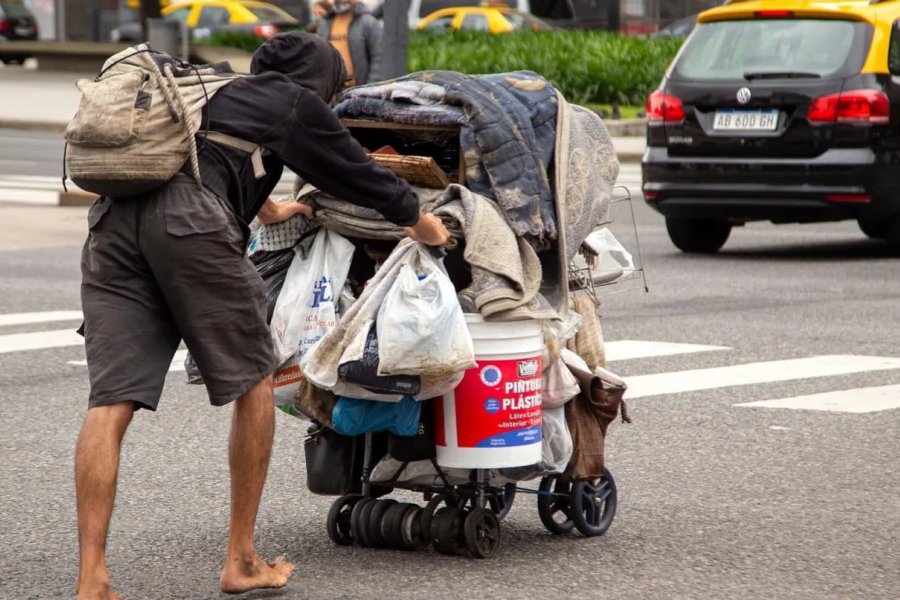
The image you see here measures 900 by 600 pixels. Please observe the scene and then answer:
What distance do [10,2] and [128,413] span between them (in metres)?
47.2

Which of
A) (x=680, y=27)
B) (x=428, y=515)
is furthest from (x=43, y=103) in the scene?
(x=428, y=515)

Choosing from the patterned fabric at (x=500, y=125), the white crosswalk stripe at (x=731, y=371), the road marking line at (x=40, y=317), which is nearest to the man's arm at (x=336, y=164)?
the patterned fabric at (x=500, y=125)

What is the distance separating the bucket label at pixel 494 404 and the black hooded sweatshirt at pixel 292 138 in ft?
1.75

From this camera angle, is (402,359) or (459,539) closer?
(402,359)

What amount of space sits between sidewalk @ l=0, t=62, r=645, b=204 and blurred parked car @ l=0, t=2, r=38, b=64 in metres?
8.49

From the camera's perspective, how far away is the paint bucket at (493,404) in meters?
5.30

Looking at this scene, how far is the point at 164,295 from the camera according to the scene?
Answer: 488cm

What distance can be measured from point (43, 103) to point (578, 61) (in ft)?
31.3

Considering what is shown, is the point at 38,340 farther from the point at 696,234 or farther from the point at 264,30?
the point at 264,30

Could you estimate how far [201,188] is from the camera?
4.85 metres

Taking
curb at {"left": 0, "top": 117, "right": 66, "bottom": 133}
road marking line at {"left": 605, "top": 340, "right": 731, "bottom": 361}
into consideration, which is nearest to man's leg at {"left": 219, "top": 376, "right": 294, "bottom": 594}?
road marking line at {"left": 605, "top": 340, "right": 731, "bottom": 361}

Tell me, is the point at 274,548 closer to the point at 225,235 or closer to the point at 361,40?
the point at 225,235

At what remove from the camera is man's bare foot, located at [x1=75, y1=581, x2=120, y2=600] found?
468cm

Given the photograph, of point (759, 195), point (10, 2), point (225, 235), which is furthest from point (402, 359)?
point (10, 2)
